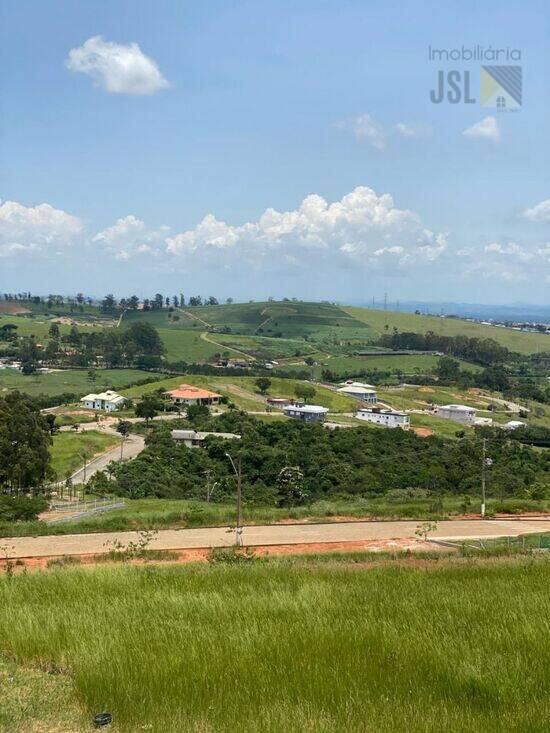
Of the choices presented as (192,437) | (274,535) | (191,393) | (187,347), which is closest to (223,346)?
(187,347)

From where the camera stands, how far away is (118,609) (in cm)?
895

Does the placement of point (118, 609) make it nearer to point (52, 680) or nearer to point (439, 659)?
point (52, 680)

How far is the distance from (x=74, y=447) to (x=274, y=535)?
1128 inches

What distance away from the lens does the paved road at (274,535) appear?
18.0 m

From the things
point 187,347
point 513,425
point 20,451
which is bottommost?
point 513,425

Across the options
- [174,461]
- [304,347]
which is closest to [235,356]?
[304,347]

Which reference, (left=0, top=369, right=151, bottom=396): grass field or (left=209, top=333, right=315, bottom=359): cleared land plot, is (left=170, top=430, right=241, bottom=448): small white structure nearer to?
(left=0, top=369, right=151, bottom=396): grass field

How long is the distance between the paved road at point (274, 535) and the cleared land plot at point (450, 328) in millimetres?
130242

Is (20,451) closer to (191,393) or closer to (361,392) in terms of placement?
(191,393)

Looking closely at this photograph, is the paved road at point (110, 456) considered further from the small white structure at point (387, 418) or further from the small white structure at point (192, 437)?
the small white structure at point (387, 418)

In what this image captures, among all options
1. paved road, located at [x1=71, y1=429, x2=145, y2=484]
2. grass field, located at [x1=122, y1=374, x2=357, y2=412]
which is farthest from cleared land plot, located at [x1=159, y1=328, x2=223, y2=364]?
paved road, located at [x1=71, y1=429, x2=145, y2=484]

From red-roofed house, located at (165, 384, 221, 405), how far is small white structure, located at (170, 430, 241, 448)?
14687 millimetres

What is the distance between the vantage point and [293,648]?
740 cm

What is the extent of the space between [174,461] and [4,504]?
16359mm
